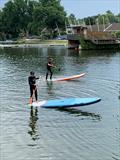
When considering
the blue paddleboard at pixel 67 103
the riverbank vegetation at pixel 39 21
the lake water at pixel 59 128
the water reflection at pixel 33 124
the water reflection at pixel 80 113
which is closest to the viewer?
the lake water at pixel 59 128

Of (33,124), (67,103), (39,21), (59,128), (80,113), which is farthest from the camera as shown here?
(39,21)

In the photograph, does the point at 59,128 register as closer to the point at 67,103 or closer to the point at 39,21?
the point at 67,103

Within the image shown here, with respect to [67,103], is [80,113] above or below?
below

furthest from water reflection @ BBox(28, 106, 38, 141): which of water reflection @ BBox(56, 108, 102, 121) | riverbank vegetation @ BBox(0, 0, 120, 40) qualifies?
riverbank vegetation @ BBox(0, 0, 120, 40)

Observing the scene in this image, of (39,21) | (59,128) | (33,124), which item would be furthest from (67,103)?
(39,21)

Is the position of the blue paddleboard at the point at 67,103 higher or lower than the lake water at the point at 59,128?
higher

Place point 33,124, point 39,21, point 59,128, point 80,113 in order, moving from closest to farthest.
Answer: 1. point 59,128
2. point 33,124
3. point 80,113
4. point 39,21

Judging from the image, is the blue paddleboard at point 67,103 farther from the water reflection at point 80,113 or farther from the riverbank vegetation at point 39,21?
the riverbank vegetation at point 39,21

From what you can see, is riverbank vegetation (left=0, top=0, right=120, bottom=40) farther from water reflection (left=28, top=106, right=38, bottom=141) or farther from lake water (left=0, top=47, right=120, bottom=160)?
water reflection (left=28, top=106, right=38, bottom=141)

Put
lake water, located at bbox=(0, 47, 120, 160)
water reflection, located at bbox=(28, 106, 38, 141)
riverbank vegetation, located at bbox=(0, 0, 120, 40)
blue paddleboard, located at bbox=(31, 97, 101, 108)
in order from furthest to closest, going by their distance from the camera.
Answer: riverbank vegetation, located at bbox=(0, 0, 120, 40) < blue paddleboard, located at bbox=(31, 97, 101, 108) < water reflection, located at bbox=(28, 106, 38, 141) < lake water, located at bbox=(0, 47, 120, 160)

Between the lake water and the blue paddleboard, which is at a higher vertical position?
the blue paddleboard

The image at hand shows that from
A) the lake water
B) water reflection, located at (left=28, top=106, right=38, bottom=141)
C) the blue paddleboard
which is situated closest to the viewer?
the lake water

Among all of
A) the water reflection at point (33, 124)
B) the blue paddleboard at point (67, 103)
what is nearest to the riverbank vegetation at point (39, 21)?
the blue paddleboard at point (67, 103)

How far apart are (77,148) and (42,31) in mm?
160392
